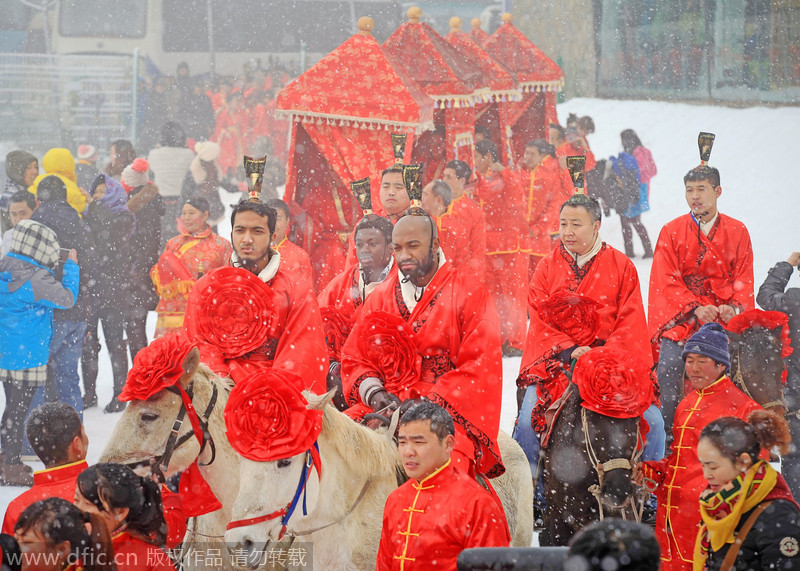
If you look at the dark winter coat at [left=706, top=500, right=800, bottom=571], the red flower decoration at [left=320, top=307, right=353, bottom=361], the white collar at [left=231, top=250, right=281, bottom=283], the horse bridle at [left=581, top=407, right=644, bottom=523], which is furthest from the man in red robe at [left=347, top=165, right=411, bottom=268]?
the dark winter coat at [left=706, top=500, right=800, bottom=571]

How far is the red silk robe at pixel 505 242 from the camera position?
435 inches

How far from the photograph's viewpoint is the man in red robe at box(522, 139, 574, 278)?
11.6m

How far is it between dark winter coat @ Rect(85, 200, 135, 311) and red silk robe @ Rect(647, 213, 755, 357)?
186 inches

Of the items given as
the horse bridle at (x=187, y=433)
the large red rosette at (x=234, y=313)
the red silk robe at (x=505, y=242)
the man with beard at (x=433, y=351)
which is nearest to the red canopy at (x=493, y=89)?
the red silk robe at (x=505, y=242)

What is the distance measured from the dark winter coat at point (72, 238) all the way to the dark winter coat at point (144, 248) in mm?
444

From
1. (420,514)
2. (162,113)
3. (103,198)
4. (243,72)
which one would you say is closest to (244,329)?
(420,514)

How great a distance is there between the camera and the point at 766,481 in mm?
3244

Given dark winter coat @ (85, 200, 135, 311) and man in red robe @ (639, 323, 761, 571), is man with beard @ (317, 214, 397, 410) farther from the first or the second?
dark winter coat @ (85, 200, 135, 311)

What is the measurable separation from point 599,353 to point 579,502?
67 cm

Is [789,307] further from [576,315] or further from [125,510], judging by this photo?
[125,510]

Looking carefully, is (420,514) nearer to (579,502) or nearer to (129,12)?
(579,502)

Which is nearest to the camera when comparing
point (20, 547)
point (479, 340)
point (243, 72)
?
point (20, 547)

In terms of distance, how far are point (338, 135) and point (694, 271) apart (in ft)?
13.1

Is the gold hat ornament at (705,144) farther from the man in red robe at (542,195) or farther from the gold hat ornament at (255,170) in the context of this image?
the man in red robe at (542,195)
